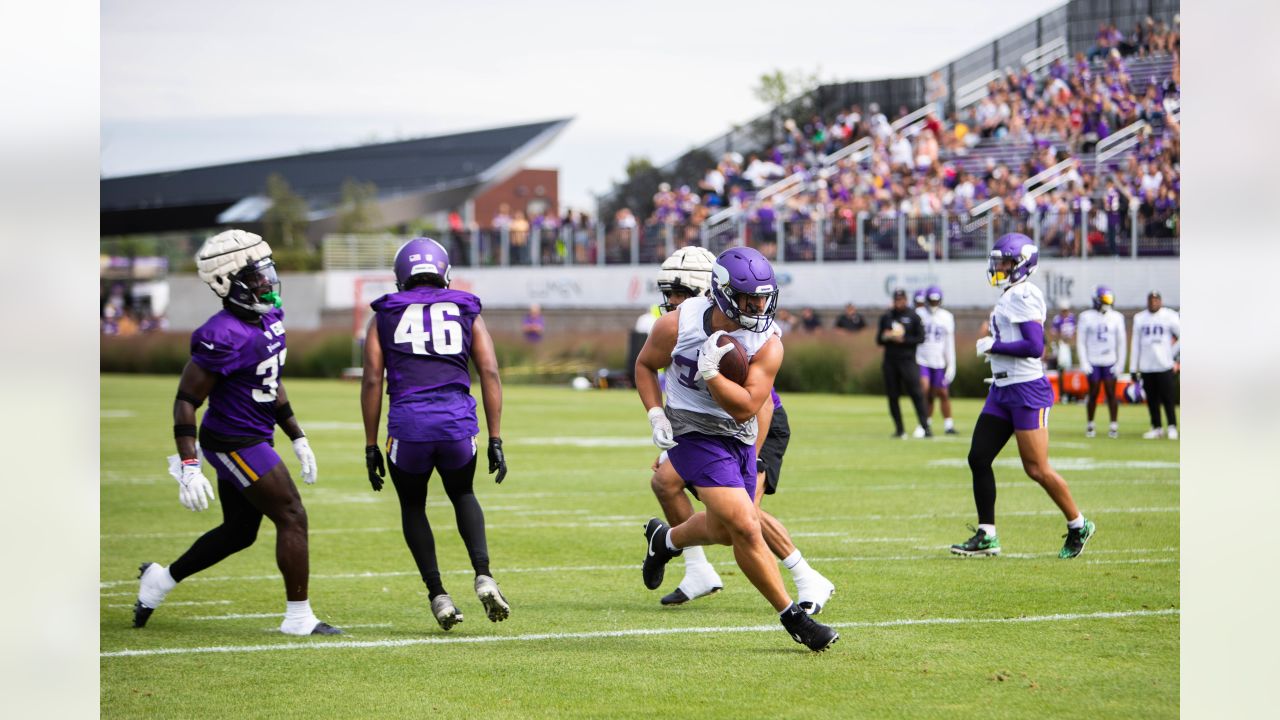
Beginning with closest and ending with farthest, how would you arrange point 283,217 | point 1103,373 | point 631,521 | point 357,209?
point 631,521, point 1103,373, point 357,209, point 283,217

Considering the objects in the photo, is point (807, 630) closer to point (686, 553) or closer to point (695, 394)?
point (695, 394)

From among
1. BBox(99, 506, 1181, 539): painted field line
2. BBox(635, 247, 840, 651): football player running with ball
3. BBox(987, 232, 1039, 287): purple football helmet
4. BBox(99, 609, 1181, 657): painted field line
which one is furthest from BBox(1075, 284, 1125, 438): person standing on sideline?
BBox(635, 247, 840, 651): football player running with ball

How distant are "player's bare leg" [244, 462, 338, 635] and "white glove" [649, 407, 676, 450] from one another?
6.15ft

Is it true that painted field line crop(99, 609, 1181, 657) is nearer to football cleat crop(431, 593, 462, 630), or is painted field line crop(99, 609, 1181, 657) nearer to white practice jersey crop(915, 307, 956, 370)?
football cleat crop(431, 593, 462, 630)

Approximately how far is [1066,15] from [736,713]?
3794cm

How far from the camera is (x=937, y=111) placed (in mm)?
41594

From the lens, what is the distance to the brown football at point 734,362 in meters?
6.65

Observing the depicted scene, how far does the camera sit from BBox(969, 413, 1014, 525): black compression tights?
9727mm

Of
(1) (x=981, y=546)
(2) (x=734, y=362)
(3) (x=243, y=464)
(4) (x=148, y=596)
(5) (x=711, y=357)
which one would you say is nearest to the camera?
(5) (x=711, y=357)

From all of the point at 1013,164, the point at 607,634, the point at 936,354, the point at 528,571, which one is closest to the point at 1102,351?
the point at 936,354

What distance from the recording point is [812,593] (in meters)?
7.50

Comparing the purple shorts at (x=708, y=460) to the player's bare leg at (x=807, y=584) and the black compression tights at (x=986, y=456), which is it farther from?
the black compression tights at (x=986, y=456)

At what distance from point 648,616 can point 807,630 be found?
1.35 m
